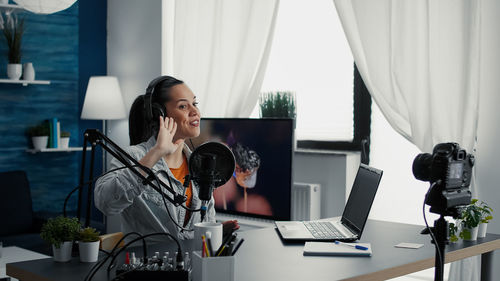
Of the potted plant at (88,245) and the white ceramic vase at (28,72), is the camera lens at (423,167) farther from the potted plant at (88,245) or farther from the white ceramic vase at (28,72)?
the white ceramic vase at (28,72)

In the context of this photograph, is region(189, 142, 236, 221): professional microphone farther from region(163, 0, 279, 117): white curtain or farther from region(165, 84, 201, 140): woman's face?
region(163, 0, 279, 117): white curtain

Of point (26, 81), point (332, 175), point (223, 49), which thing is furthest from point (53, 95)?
point (332, 175)

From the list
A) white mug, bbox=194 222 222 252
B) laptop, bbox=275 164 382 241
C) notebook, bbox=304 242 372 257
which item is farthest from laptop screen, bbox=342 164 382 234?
white mug, bbox=194 222 222 252

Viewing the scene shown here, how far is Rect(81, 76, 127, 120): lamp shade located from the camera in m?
4.72

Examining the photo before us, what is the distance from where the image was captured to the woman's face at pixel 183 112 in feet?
7.50

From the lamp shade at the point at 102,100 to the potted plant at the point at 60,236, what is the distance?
10.1ft

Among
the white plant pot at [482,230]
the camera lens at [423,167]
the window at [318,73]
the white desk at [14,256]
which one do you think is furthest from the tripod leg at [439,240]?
the white desk at [14,256]

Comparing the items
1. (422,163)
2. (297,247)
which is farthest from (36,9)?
(422,163)

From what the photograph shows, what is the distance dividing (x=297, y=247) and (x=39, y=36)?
3.63m

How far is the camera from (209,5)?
4.34 meters

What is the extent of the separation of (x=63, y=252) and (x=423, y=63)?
7.41ft

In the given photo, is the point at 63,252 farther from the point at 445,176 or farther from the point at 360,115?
the point at 360,115

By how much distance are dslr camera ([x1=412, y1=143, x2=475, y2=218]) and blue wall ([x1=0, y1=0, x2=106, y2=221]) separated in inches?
149

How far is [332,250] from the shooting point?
184 centimetres
